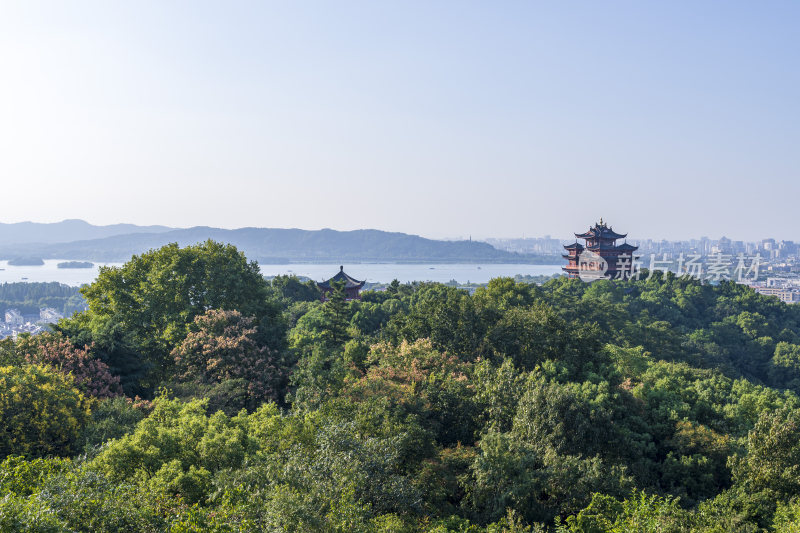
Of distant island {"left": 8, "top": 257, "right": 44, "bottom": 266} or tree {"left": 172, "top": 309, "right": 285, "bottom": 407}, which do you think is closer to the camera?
tree {"left": 172, "top": 309, "right": 285, "bottom": 407}

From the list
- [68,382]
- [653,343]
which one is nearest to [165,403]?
[68,382]

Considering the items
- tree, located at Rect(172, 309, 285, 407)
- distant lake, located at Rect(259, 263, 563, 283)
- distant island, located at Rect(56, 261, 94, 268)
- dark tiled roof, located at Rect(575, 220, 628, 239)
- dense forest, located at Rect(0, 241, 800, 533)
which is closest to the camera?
dense forest, located at Rect(0, 241, 800, 533)

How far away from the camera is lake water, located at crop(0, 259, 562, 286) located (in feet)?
374

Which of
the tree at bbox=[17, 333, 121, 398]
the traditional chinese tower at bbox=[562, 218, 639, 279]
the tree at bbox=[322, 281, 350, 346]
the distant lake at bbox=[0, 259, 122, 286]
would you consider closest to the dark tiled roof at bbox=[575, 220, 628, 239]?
the traditional chinese tower at bbox=[562, 218, 639, 279]

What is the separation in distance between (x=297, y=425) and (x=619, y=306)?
28868mm

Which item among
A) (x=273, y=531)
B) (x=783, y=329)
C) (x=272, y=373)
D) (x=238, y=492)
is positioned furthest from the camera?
(x=783, y=329)

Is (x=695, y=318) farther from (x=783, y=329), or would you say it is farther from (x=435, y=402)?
(x=435, y=402)

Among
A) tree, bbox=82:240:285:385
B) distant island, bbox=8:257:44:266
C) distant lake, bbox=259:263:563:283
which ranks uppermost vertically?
tree, bbox=82:240:285:385

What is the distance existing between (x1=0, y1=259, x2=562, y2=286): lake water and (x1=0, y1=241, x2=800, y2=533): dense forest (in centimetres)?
5778

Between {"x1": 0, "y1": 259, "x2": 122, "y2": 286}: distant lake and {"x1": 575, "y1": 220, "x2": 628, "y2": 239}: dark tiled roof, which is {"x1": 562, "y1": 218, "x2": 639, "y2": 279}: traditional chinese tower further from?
{"x1": 0, "y1": 259, "x2": 122, "y2": 286}: distant lake

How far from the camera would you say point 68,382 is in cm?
1155

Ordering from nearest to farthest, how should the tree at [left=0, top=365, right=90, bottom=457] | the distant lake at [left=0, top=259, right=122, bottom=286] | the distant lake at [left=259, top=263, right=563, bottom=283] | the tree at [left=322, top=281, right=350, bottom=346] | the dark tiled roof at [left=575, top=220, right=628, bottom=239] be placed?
1. the tree at [left=0, top=365, right=90, bottom=457]
2. the tree at [left=322, top=281, right=350, bottom=346]
3. the dark tiled roof at [left=575, top=220, right=628, bottom=239]
4. the distant lake at [left=0, top=259, right=122, bottom=286]
5. the distant lake at [left=259, top=263, right=563, bottom=283]

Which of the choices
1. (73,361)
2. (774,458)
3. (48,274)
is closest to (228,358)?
(73,361)

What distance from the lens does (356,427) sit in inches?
353
